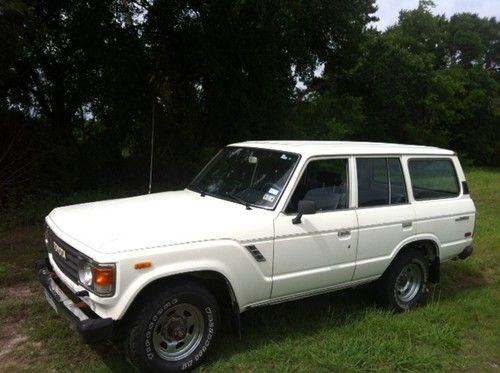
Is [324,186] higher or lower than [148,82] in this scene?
lower

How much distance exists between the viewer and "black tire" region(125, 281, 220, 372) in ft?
12.6

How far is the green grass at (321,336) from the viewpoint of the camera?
14.3 ft

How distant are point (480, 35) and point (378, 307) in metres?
36.2

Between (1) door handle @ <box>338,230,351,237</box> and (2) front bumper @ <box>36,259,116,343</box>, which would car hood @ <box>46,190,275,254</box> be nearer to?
(2) front bumper @ <box>36,259,116,343</box>

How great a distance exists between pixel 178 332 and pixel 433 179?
3.54 m

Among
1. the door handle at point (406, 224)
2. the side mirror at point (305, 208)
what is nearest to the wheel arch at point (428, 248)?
the door handle at point (406, 224)

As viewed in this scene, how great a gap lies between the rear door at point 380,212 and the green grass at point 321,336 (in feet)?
2.06

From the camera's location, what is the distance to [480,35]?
120ft

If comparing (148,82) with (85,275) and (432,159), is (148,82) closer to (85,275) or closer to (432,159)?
(432,159)

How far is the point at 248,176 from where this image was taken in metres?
5.07

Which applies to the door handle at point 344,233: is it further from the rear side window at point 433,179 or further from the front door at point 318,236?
the rear side window at point 433,179

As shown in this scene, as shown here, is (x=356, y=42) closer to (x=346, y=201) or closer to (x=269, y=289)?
(x=346, y=201)

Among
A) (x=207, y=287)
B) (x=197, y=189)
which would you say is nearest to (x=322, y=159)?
(x=197, y=189)

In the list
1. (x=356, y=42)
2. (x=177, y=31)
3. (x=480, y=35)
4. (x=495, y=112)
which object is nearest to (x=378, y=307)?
(x=177, y=31)
